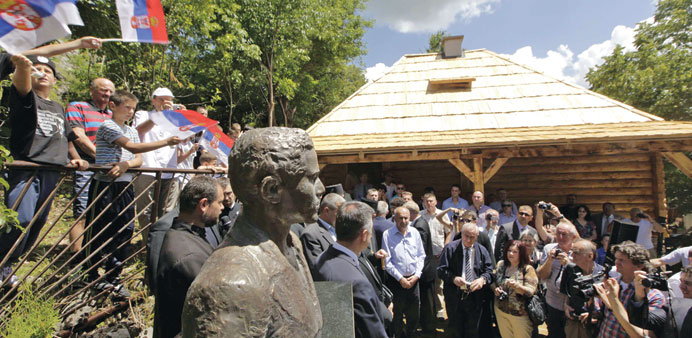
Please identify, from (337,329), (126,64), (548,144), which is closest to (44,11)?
(337,329)

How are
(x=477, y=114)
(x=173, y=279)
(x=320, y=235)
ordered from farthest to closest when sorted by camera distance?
1. (x=477, y=114)
2. (x=320, y=235)
3. (x=173, y=279)

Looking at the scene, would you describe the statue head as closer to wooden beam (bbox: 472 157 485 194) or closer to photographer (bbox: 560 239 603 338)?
photographer (bbox: 560 239 603 338)

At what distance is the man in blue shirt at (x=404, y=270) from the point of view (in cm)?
440

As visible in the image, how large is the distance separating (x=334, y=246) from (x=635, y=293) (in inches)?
106

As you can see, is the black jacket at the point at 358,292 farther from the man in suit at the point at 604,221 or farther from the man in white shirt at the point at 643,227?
the man in suit at the point at 604,221

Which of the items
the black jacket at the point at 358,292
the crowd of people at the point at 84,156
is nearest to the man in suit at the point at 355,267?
the black jacket at the point at 358,292

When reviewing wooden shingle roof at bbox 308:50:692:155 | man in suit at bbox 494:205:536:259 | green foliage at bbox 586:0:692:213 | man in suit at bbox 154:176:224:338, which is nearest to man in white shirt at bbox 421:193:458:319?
man in suit at bbox 494:205:536:259

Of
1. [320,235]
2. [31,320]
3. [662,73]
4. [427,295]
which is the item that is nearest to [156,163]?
[31,320]

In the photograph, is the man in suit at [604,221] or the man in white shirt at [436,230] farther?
the man in suit at [604,221]

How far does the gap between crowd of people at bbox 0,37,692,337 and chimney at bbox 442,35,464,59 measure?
367 inches

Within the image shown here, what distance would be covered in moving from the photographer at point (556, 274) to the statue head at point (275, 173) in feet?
12.1

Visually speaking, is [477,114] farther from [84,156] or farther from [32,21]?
[32,21]

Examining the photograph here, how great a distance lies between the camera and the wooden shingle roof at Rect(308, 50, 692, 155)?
728 centimetres

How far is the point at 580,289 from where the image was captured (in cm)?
352
